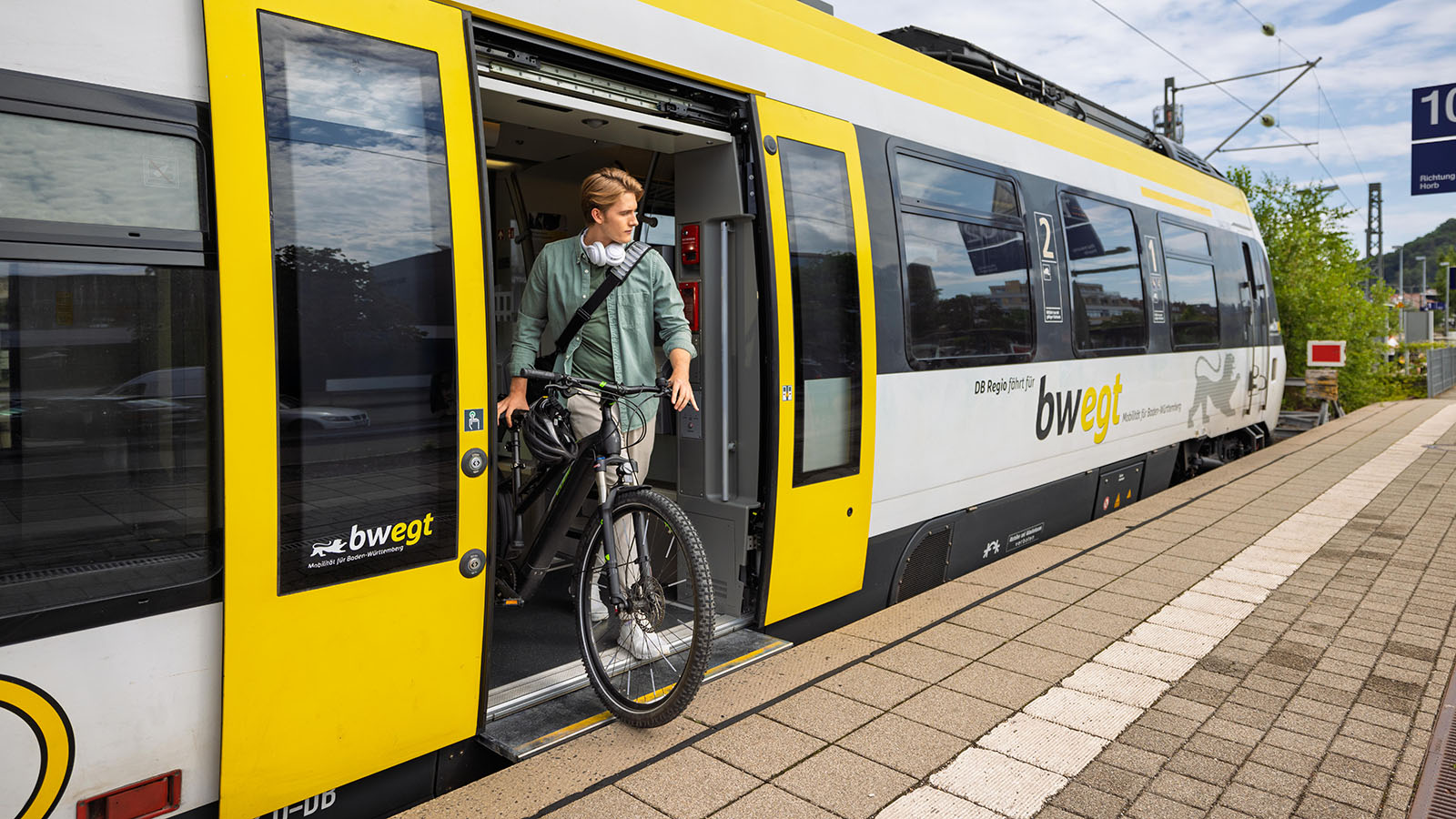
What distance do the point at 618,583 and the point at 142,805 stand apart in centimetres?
155

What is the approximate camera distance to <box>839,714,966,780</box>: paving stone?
3.06 metres

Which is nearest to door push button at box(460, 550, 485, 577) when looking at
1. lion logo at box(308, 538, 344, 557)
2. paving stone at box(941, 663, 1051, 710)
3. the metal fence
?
lion logo at box(308, 538, 344, 557)

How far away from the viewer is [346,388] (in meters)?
2.54

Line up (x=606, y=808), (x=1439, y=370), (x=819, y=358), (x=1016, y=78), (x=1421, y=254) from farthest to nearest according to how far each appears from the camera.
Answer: (x=1421, y=254) < (x=1439, y=370) < (x=1016, y=78) < (x=819, y=358) < (x=606, y=808)

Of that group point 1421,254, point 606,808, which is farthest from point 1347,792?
point 1421,254

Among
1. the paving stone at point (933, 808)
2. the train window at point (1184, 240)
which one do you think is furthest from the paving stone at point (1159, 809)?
the train window at point (1184, 240)

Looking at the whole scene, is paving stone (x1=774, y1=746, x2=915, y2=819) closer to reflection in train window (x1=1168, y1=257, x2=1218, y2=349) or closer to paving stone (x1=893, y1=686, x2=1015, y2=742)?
paving stone (x1=893, y1=686, x2=1015, y2=742)

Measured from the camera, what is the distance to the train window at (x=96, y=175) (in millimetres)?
2029

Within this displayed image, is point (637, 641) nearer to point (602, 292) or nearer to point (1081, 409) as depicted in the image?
point (602, 292)

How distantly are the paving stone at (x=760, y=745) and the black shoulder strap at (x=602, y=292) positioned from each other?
60.6 inches

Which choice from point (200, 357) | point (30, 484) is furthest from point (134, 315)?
point (30, 484)

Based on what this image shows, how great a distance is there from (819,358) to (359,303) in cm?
210

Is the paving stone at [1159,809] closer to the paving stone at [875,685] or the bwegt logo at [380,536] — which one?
the paving stone at [875,685]

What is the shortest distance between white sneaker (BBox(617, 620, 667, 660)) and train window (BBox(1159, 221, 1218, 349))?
619cm
